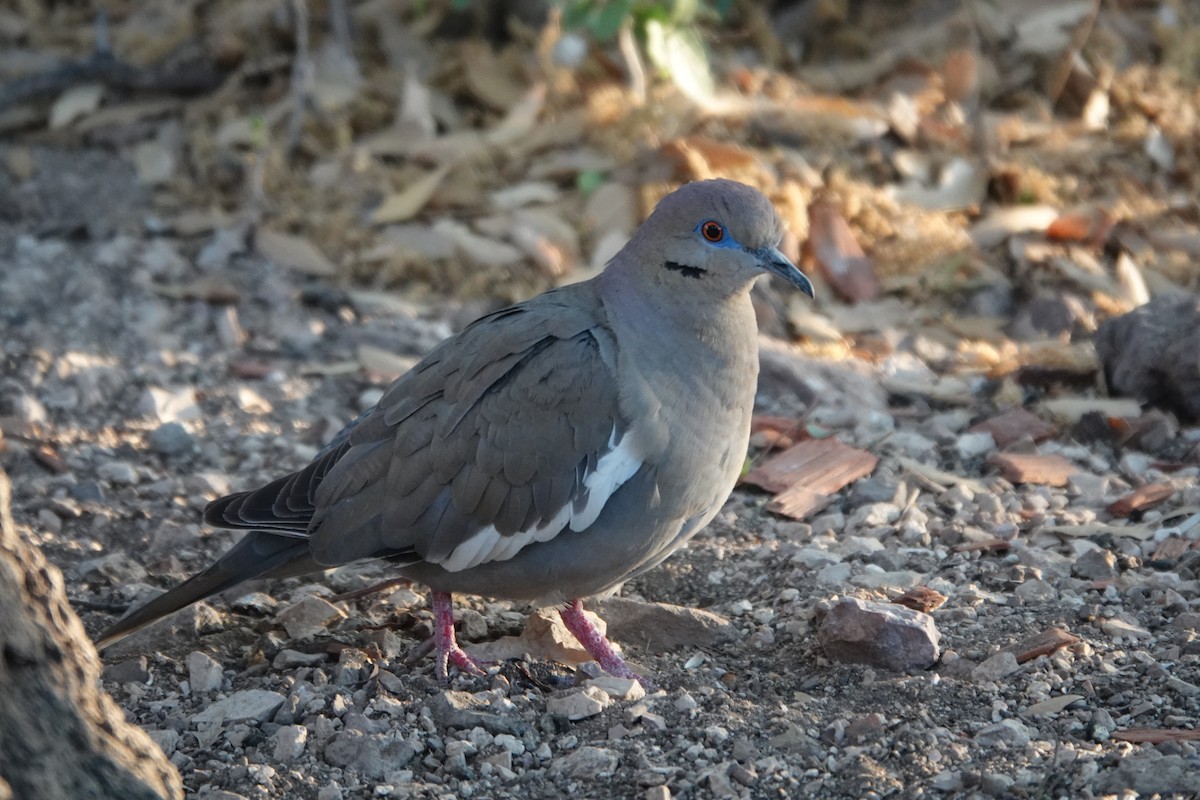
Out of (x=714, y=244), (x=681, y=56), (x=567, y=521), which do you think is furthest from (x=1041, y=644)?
(x=681, y=56)

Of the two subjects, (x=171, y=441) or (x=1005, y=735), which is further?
(x=171, y=441)

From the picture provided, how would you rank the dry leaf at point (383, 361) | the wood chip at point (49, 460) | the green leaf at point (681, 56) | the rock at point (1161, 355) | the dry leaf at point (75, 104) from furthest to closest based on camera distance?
the dry leaf at point (75, 104) → the green leaf at point (681, 56) → the dry leaf at point (383, 361) → the rock at point (1161, 355) → the wood chip at point (49, 460)

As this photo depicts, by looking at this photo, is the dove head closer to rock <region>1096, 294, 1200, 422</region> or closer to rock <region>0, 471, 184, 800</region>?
rock <region>1096, 294, 1200, 422</region>

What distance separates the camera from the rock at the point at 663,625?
3.95 metres

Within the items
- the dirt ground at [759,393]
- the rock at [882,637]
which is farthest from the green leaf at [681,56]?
the rock at [882,637]

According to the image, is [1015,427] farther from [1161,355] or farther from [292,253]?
[292,253]

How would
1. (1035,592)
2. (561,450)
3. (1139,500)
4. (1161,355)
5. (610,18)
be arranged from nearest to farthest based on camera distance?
(561,450) < (1035,592) < (1139,500) < (1161,355) < (610,18)

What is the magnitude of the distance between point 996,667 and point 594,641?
105 cm

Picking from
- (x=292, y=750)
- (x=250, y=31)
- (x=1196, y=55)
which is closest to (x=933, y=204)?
(x=1196, y=55)

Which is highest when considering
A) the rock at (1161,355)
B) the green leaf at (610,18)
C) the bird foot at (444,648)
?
the green leaf at (610,18)

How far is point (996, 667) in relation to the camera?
11.7ft

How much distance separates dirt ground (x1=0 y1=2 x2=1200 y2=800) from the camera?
3371 millimetres

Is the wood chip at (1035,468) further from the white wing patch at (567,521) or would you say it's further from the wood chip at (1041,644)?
the white wing patch at (567,521)

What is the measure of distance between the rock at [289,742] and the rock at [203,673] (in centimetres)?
39
